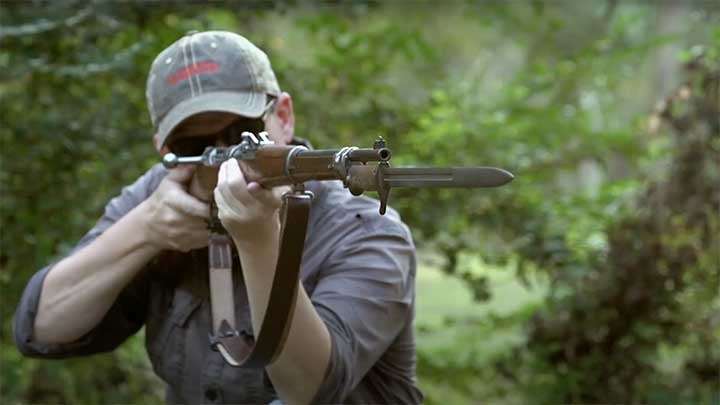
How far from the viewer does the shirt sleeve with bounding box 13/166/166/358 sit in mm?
2537

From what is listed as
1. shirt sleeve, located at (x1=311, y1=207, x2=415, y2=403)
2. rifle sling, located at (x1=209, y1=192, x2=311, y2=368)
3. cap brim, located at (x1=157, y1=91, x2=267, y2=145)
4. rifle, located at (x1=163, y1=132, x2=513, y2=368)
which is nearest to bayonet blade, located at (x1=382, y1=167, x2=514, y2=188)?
rifle, located at (x1=163, y1=132, x2=513, y2=368)

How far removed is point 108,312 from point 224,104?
63cm

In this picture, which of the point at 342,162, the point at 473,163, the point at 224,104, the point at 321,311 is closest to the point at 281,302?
the point at 321,311

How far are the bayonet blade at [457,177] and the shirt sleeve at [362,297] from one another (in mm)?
624

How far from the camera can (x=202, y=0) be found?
4.34 meters

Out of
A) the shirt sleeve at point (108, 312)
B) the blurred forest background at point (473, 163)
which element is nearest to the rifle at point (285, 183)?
the shirt sleeve at point (108, 312)

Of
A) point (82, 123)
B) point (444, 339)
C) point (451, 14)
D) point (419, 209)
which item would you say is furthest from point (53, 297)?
point (451, 14)

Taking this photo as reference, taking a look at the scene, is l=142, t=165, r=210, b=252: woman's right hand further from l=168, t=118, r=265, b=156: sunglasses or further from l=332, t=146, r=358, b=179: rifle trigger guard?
l=332, t=146, r=358, b=179: rifle trigger guard

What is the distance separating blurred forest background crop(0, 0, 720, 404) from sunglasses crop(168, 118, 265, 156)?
1707mm

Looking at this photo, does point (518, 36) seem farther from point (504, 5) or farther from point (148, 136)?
point (148, 136)

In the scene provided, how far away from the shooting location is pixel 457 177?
1565 mm

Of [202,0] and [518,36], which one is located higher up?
[518,36]

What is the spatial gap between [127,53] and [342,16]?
4.10 ft

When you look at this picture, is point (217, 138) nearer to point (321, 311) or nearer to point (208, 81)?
point (208, 81)
